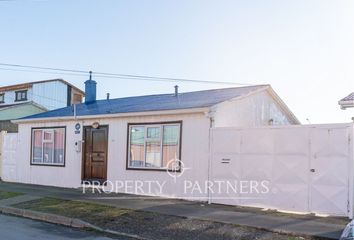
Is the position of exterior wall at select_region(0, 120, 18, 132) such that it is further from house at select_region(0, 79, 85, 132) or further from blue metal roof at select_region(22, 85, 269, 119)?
house at select_region(0, 79, 85, 132)

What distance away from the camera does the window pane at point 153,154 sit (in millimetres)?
14277

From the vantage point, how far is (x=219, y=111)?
43.8 ft

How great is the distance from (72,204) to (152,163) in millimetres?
3010

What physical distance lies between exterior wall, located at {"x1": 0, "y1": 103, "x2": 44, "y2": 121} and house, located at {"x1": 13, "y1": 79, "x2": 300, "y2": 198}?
623 inches

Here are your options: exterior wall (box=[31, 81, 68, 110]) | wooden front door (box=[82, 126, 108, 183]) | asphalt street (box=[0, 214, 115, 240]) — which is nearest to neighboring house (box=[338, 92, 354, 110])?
asphalt street (box=[0, 214, 115, 240])

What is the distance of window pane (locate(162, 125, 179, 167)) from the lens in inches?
544

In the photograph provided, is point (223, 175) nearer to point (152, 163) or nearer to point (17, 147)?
point (152, 163)

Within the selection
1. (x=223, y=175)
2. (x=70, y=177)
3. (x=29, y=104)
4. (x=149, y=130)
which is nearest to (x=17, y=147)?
(x=70, y=177)

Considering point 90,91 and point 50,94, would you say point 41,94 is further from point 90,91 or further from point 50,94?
point 90,91

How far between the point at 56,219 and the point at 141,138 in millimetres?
4520

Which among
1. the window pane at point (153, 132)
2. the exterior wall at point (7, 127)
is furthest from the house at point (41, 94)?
the window pane at point (153, 132)

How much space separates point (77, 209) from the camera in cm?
1193

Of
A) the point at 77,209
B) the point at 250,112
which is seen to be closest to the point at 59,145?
the point at 77,209

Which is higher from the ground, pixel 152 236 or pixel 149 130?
pixel 149 130
